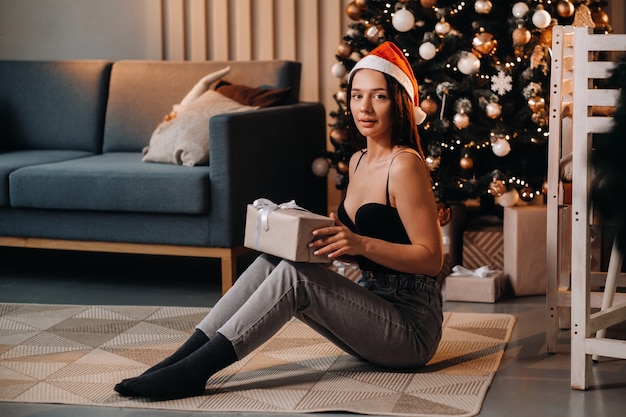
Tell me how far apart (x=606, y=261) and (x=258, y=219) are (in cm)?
182

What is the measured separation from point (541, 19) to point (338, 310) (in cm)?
166

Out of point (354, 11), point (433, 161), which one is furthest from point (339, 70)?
point (433, 161)

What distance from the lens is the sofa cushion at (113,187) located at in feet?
11.4

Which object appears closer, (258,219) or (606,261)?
(258,219)

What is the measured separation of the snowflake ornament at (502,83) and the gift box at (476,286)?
0.66 meters

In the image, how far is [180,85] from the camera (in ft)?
14.1

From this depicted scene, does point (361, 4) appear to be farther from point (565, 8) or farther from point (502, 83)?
point (565, 8)

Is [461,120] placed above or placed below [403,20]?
below

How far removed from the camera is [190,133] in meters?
3.69

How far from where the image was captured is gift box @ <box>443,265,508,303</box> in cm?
337

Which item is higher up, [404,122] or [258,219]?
[404,122]

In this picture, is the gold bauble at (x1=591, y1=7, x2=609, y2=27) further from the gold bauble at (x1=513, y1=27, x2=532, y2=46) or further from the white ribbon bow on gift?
the white ribbon bow on gift

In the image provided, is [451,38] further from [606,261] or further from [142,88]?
[142,88]

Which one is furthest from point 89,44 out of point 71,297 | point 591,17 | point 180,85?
point 591,17
